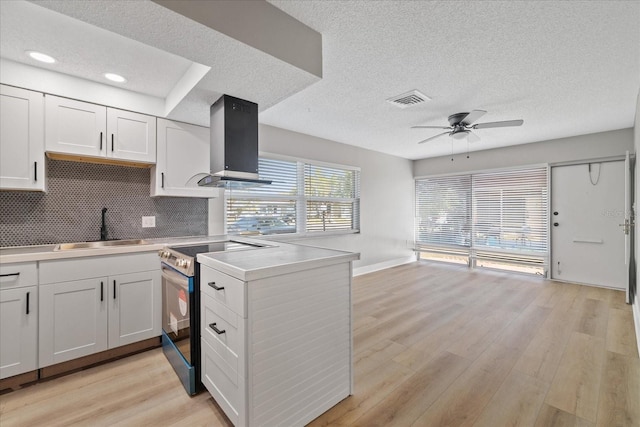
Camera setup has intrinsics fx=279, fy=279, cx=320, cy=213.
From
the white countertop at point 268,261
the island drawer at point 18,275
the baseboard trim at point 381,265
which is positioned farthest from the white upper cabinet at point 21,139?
the baseboard trim at point 381,265

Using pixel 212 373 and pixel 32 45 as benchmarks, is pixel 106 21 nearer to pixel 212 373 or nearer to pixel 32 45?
pixel 32 45

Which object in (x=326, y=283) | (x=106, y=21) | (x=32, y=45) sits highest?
(x=32, y=45)

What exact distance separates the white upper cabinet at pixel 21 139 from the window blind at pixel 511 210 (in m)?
6.58

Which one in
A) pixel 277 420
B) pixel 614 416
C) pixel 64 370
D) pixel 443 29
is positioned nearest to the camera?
pixel 277 420

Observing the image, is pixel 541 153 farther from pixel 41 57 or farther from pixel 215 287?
pixel 41 57

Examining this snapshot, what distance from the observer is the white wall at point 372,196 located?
4387mm

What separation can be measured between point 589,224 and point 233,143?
18.5 feet

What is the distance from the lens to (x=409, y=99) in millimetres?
3070

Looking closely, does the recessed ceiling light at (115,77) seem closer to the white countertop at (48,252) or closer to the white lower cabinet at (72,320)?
the white countertop at (48,252)

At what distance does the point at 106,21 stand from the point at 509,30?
2.50 m

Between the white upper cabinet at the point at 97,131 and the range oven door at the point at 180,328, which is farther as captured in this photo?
the white upper cabinet at the point at 97,131

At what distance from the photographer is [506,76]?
8.43 ft

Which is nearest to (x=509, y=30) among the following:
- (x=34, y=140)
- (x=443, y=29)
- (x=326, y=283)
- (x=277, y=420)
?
(x=443, y=29)

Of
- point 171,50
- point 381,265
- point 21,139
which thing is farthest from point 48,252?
point 381,265
